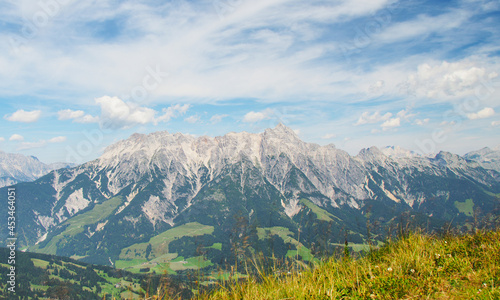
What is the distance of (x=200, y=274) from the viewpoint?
292 inches

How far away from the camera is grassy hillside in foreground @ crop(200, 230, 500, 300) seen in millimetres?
5102

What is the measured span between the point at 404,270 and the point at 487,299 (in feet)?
5.06

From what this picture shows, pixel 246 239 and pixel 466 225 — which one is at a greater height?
pixel 246 239

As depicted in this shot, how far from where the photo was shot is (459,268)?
6.16 m

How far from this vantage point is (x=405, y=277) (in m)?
5.48

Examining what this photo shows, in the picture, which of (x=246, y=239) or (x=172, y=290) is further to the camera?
(x=246, y=239)

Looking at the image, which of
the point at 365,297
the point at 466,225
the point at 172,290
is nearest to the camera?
the point at 365,297

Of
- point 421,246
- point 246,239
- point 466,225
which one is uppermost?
point 246,239

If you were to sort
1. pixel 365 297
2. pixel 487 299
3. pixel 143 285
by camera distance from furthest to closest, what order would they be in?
pixel 143 285
pixel 365 297
pixel 487 299

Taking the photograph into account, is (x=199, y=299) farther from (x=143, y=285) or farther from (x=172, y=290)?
(x=143, y=285)

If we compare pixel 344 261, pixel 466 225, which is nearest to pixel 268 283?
pixel 344 261

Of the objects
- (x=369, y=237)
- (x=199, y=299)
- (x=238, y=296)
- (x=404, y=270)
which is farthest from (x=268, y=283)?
(x=369, y=237)

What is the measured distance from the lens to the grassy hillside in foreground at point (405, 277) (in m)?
5.10

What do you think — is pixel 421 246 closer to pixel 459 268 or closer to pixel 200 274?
pixel 459 268
